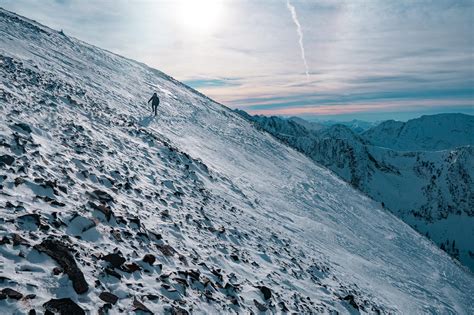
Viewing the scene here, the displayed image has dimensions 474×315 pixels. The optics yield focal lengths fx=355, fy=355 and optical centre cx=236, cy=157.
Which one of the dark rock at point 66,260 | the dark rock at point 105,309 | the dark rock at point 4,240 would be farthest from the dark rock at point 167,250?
the dark rock at point 4,240

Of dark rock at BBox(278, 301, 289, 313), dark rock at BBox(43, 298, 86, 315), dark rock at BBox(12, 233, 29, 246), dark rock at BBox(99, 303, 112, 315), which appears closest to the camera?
dark rock at BBox(43, 298, 86, 315)

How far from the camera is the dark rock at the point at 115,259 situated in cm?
850

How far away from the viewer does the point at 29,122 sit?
14.4m

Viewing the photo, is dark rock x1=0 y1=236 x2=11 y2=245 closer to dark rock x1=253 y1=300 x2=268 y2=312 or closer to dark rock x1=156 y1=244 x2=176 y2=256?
dark rock x1=156 y1=244 x2=176 y2=256

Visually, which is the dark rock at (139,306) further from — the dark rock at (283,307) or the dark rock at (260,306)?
the dark rock at (283,307)

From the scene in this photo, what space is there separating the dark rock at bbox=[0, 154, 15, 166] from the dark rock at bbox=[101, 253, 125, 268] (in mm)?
4471

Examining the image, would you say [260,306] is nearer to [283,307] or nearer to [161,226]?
[283,307]

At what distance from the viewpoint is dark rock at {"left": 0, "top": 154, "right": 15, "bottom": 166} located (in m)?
10.2

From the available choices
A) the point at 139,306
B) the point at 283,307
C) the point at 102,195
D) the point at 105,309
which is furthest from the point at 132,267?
the point at 283,307

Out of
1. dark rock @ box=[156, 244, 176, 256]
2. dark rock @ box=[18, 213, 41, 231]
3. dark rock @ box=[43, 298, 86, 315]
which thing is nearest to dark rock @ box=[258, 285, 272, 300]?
dark rock @ box=[156, 244, 176, 256]

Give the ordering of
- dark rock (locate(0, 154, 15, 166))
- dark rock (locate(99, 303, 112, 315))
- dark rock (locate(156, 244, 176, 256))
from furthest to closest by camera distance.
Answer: dark rock (locate(156, 244, 176, 256)) < dark rock (locate(0, 154, 15, 166)) < dark rock (locate(99, 303, 112, 315))

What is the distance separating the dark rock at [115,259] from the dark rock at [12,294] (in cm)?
228

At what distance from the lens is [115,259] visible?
8641 mm

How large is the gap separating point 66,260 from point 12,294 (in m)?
1.40
